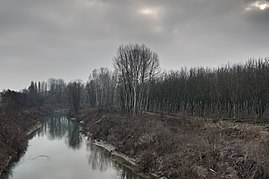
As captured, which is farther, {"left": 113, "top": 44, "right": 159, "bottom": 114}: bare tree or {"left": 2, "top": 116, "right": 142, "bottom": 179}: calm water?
{"left": 113, "top": 44, "right": 159, "bottom": 114}: bare tree

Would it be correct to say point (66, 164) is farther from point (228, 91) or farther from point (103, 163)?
point (228, 91)

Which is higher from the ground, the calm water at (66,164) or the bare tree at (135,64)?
the bare tree at (135,64)

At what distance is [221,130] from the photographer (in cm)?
3127

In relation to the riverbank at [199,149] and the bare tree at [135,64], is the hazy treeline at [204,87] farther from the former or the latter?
the riverbank at [199,149]

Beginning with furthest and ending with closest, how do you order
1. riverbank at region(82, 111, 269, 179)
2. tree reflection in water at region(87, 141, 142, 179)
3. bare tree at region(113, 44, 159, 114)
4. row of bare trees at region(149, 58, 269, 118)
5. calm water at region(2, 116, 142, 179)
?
bare tree at region(113, 44, 159, 114) → row of bare trees at region(149, 58, 269, 118) → tree reflection in water at region(87, 141, 142, 179) → calm water at region(2, 116, 142, 179) → riverbank at region(82, 111, 269, 179)

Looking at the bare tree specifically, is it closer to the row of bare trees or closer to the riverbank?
the row of bare trees

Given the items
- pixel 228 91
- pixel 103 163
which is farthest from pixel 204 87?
pixel 103 163

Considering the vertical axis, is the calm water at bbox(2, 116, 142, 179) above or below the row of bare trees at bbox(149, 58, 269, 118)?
below

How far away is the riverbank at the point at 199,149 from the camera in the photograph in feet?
69.4

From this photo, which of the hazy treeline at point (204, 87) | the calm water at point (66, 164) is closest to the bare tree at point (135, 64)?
the hazy treeline at point (204, 87)

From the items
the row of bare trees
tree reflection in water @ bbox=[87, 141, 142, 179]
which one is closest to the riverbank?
tree reflection in water @ bbox=[87, 141, 142, 179]

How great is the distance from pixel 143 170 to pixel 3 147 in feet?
50.6

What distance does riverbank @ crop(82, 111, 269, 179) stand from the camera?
21.2 metres

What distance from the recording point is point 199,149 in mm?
25766
